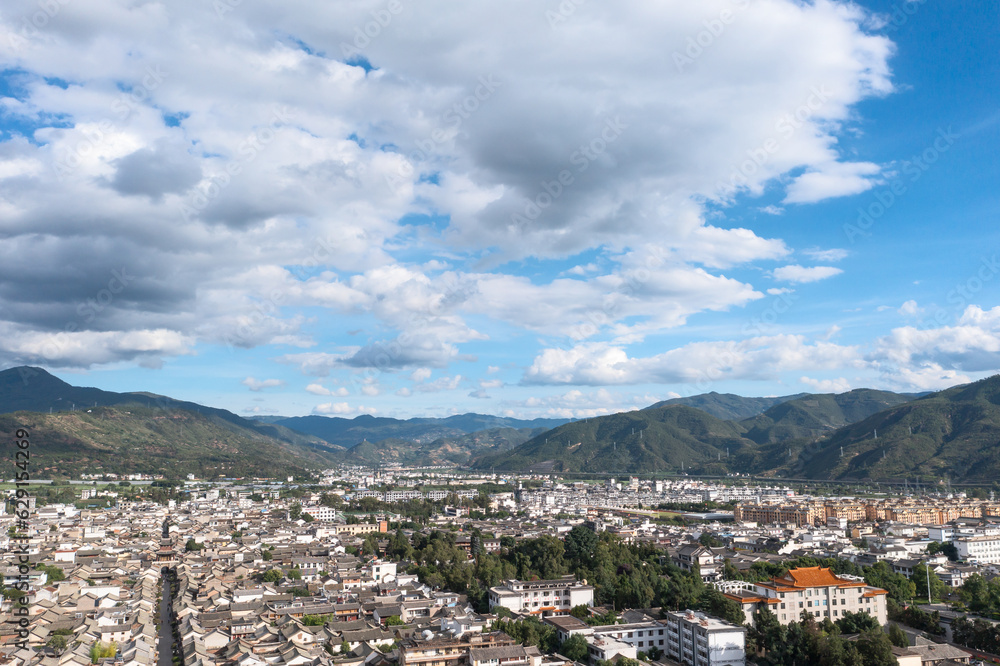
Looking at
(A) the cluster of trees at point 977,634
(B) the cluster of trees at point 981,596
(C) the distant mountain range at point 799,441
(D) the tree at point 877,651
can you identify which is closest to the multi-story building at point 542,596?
(D) the tree at point 877,651

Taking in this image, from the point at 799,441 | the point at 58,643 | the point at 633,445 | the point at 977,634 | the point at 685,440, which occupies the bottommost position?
the point at 58,643

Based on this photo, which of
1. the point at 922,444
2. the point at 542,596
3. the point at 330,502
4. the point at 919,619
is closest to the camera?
the point at 919,619

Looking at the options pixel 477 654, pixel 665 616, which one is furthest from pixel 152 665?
pixel 665 616

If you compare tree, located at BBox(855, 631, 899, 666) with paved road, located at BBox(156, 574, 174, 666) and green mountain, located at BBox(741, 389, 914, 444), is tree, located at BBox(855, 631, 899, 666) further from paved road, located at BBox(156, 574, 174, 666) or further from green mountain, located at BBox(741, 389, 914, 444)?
green mountain, located at BBox(741, 389, 914, 444)

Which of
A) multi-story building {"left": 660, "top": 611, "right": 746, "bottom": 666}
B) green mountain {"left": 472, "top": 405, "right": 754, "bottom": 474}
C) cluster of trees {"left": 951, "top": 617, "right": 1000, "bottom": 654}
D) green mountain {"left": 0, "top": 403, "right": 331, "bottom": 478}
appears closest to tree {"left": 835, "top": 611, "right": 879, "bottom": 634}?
cluster of trees {"left": 951, "top": 617, "right": 1000, "bottom": 654}

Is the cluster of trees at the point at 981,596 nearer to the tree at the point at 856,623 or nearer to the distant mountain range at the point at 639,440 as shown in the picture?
the tree at the point at 856,623

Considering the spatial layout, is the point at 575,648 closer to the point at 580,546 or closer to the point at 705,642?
the point at 705,642

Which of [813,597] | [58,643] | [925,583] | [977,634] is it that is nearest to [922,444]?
[925,583]
